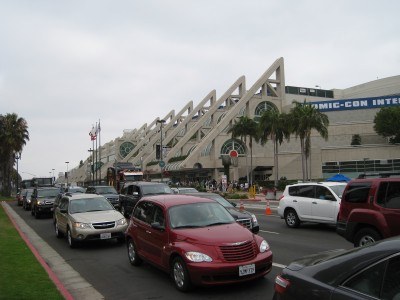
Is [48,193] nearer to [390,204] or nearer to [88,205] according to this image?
[88,205]

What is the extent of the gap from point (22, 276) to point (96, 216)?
14.1ft

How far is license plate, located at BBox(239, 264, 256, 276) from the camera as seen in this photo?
6.49 meters

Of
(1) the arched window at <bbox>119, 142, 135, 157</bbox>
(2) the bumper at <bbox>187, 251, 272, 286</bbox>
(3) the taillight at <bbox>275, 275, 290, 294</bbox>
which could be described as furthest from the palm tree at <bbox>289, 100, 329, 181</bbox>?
(1) the arched window at <bbox>119, 142, 135, 157</bbox>

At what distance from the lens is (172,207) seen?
788cm

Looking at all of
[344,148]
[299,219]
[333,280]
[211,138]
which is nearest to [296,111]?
[344,148]

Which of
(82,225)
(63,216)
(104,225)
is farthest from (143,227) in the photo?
(63,216)

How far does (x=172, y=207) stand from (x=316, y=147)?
67.3m

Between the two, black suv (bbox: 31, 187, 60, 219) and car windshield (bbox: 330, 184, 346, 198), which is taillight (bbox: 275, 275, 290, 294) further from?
black suv (bbox: 31, 187, 60, 219)

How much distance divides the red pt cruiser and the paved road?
11.9 inches

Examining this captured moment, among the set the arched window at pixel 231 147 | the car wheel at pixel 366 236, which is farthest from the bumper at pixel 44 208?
the arched window at pixel 231 147

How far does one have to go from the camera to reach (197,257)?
6.51 metres

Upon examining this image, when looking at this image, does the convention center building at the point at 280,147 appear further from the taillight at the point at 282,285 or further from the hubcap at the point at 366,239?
the taillight at the point at 282,285

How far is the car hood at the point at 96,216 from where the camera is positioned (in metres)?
12.0

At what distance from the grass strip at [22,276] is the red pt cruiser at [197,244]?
190 cm
